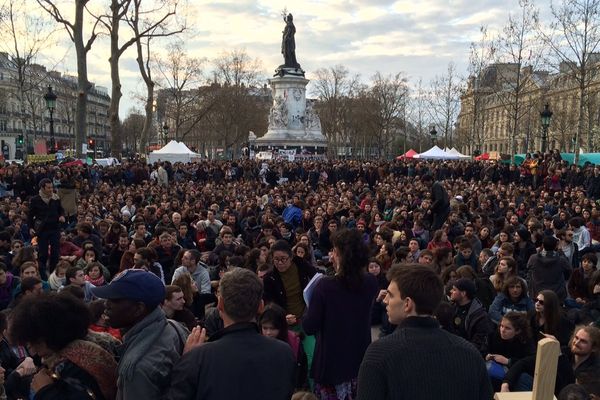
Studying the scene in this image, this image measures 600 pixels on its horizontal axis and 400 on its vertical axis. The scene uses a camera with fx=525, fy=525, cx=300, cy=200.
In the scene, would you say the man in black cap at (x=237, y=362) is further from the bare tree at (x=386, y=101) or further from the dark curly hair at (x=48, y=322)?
the bare tree at (x=386, y=101)

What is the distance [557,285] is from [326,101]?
239 ft

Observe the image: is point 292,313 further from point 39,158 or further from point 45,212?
point 39,158

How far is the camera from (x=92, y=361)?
7.80 feet

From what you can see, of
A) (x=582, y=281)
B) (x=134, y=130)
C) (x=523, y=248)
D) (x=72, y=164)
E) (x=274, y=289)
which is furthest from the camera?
(x=134, y=130)

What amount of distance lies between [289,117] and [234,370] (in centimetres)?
5056

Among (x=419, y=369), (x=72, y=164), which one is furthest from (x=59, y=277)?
(x=72, y=164)

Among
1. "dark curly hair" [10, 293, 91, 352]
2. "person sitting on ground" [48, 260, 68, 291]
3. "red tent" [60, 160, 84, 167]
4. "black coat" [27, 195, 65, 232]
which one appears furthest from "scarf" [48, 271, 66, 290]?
"red tent" [60, 160, 84, 167]

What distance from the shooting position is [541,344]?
1.98 metres

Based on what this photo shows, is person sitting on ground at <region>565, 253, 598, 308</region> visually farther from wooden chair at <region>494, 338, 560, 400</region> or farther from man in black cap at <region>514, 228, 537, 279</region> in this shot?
wooden chair at <region>494, 338, 560, 400</region>

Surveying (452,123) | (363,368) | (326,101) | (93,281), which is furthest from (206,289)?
(326,101)

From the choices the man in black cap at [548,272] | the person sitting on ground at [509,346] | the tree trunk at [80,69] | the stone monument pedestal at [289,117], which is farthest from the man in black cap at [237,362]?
the stone monument pedestal at [289,117]

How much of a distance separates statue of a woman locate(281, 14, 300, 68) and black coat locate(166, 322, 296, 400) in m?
51.1

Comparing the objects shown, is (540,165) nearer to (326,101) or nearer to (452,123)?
(452,123)

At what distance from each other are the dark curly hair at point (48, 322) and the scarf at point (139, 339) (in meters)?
0.25
